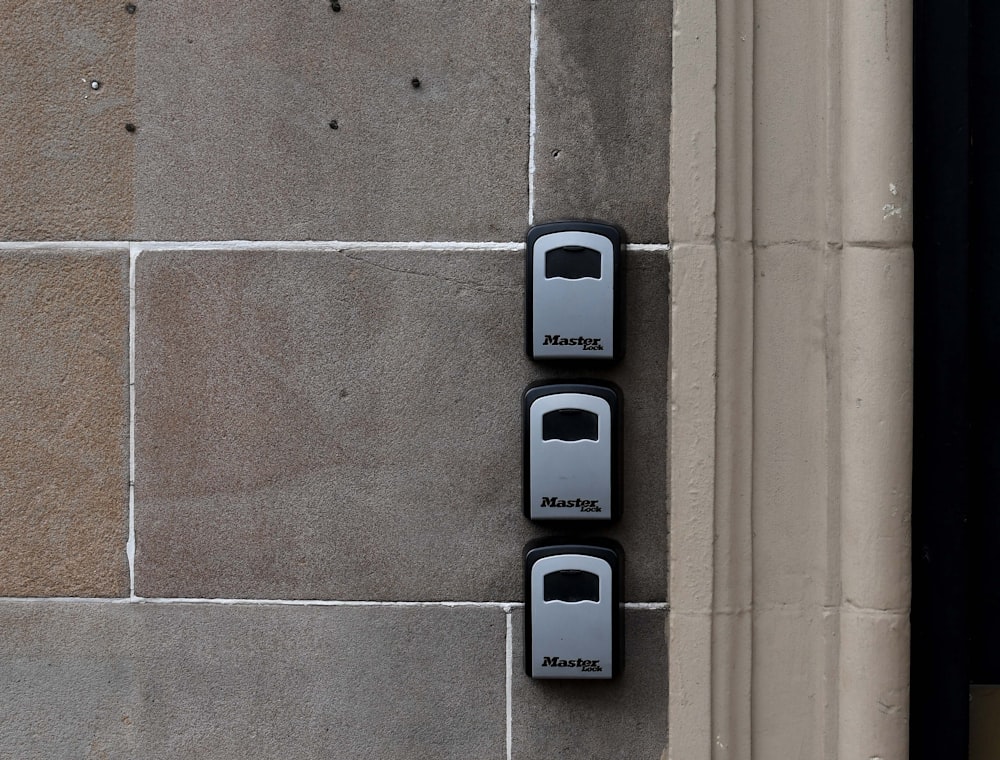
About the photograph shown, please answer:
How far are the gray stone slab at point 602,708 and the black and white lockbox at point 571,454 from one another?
0.97 feet

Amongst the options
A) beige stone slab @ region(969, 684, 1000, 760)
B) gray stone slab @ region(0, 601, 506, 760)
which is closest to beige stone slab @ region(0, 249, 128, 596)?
gray stone slab @ region(0, 601, 506, 760)

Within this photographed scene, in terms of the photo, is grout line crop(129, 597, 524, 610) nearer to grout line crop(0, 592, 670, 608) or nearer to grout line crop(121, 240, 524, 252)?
grout line crop(0, 592, 670, 608)

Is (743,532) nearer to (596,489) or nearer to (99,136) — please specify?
(596,489)

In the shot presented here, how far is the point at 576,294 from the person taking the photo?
1846 millimetres

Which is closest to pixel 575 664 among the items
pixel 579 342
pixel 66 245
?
pixel 579 342

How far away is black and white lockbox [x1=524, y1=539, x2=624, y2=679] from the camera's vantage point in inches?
→ 73.1

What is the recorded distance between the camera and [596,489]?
72.9 inches

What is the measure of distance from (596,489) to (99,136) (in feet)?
5.05

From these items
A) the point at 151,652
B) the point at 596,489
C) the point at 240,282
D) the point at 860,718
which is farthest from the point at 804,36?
the point at 151,652

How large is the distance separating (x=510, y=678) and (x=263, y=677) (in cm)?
62

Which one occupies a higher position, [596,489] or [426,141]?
[426,141]

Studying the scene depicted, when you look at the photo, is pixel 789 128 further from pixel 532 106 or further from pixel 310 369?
pixel 310 369

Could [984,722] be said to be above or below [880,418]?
below

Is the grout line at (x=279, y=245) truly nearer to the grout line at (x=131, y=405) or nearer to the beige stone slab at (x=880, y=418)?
the grout line at (x=131, y=405)
